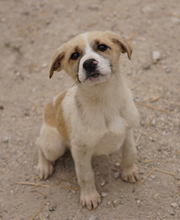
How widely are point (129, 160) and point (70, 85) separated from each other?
7.12 feet

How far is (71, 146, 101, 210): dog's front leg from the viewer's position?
3.77 m

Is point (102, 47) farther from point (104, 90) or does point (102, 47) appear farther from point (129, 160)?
point (129, 160)

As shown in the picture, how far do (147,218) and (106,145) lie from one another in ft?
3.57

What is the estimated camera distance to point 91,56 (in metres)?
3.19

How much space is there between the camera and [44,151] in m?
4.38

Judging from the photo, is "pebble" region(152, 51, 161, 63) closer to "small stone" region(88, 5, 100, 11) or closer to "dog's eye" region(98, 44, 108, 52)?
"small stone" region(88, 5, 100, 11)

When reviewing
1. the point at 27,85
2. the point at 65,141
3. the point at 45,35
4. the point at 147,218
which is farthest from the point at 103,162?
the point at 45,35

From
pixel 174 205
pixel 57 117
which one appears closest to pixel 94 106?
pixel 57 117

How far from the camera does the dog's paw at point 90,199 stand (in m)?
4.07

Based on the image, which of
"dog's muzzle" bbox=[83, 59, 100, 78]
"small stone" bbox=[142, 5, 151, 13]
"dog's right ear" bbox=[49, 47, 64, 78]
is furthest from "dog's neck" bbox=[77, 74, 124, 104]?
"small stone" bbox=[142, 5, 151, 13]

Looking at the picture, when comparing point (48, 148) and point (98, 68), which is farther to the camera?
point (48, 148)

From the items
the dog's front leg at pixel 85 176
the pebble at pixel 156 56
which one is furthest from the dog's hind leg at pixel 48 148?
the pebble at pixel 156 56

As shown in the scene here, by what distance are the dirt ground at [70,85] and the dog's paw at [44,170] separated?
94 millimetres

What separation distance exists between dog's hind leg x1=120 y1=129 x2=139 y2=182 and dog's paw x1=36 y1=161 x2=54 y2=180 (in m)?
1.11
